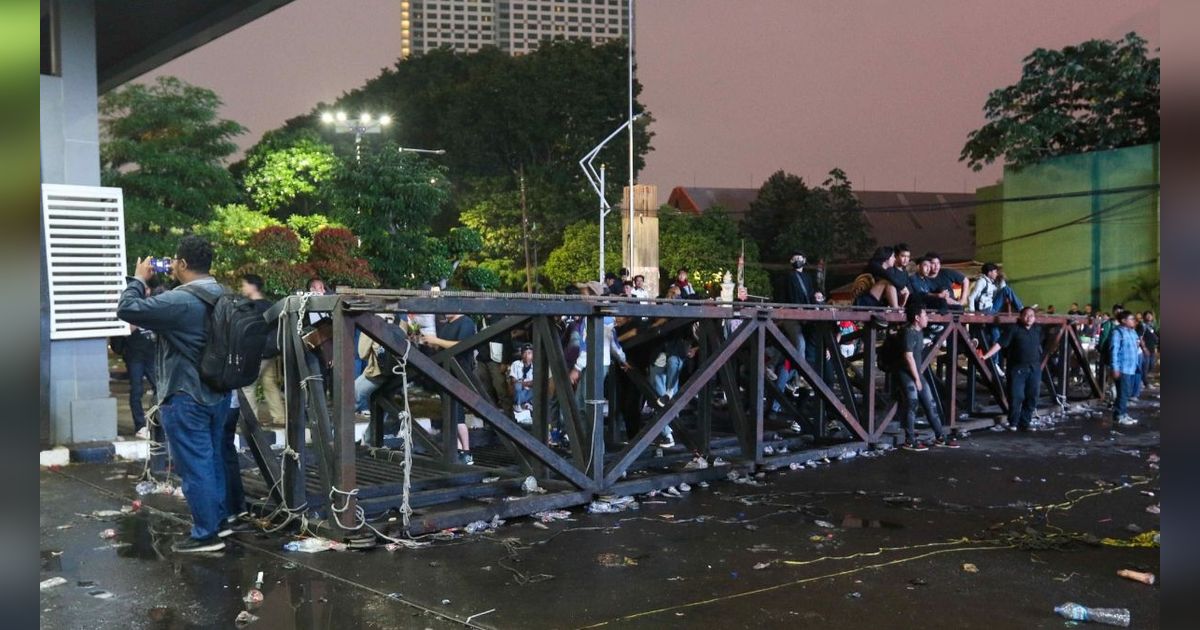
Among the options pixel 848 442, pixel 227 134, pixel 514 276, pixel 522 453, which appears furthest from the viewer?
pixel 514 276

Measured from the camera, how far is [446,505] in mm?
7988

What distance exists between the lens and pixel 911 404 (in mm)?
12336

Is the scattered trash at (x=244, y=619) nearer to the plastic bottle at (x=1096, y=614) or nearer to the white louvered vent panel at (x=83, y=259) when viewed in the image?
the plastic bottle at (x=1096, y=614)

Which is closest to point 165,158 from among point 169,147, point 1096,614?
point 169,147

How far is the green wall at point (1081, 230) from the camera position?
32875 millimetres

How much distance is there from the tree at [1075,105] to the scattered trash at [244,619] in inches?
1414

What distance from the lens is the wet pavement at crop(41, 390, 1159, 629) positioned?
5.23m

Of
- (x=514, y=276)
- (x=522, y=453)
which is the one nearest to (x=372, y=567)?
(x=522, y=453)

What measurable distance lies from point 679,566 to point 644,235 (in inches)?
1088

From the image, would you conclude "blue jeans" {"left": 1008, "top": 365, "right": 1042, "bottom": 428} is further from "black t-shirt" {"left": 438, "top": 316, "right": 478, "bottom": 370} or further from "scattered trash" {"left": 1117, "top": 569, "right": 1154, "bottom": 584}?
"scattered trash" {"left": 1117, "top": 569, "right": 1154, "bottom": 584}

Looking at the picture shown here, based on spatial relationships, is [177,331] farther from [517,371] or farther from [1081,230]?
[1081,230]

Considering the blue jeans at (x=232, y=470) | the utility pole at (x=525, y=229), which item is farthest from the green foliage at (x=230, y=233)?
the blue jeans at (x=232, y=470)
